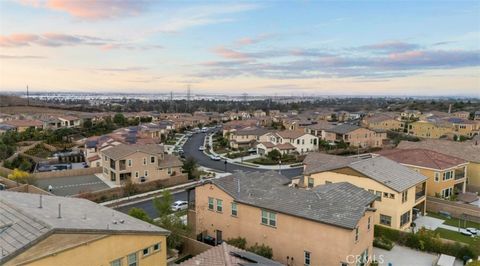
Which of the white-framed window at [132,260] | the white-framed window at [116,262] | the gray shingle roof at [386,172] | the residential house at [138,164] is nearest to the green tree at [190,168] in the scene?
the residential house at [138,164]

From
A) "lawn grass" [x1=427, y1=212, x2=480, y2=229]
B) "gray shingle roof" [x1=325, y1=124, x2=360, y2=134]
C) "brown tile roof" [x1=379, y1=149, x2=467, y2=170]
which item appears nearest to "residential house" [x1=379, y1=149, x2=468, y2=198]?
"brown tile roof" [x1=379, y1=149, x2=467, y2=170]

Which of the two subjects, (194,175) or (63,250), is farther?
(194,175)

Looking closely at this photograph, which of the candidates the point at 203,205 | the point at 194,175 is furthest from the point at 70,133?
the point at 203,205

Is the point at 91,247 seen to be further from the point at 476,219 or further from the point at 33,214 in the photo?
the point at 476,219

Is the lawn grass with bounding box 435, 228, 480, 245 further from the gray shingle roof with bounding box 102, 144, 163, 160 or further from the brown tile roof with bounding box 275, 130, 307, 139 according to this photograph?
the brown tile roof with bounding box 275, 130, 307, 139

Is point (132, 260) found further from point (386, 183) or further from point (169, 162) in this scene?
point (169, 162)
